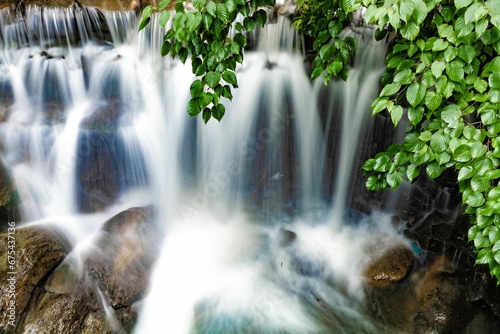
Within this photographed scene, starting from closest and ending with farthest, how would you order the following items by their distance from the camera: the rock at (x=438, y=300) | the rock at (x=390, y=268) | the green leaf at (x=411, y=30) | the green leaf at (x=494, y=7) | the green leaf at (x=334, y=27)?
the green leaf at (x=494, y=7) < the green leaf at (x=411, y=30) < the green leaf at (x=334, y=27) < the rock at (x=438, y=300) < the rock at (x=390, y=268)

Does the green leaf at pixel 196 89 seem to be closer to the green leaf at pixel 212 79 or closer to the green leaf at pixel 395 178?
the green leaf at pixel 212 79

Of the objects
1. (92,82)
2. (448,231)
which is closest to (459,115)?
(448,231)

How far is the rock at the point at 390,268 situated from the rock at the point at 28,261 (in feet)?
9.83

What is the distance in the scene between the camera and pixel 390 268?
12.2 feet

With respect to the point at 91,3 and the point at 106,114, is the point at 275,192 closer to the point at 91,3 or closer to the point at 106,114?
the point at 106,114

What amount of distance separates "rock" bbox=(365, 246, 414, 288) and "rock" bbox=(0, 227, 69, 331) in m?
2.99

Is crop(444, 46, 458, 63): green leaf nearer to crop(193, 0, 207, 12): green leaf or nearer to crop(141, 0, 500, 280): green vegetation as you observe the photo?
crop(141, 0, 500, 280): green vegetation

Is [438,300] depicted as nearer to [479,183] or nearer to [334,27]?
[479,183]

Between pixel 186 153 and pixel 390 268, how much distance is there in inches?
103

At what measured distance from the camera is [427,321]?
10.8 feet

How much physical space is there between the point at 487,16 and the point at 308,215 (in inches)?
120

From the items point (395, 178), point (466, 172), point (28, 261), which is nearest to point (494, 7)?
point (466, 172)

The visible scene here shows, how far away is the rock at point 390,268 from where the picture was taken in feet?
→ 12.0

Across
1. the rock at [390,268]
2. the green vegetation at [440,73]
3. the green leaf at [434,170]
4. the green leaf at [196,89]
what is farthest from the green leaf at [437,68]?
the rock at [390,268]
